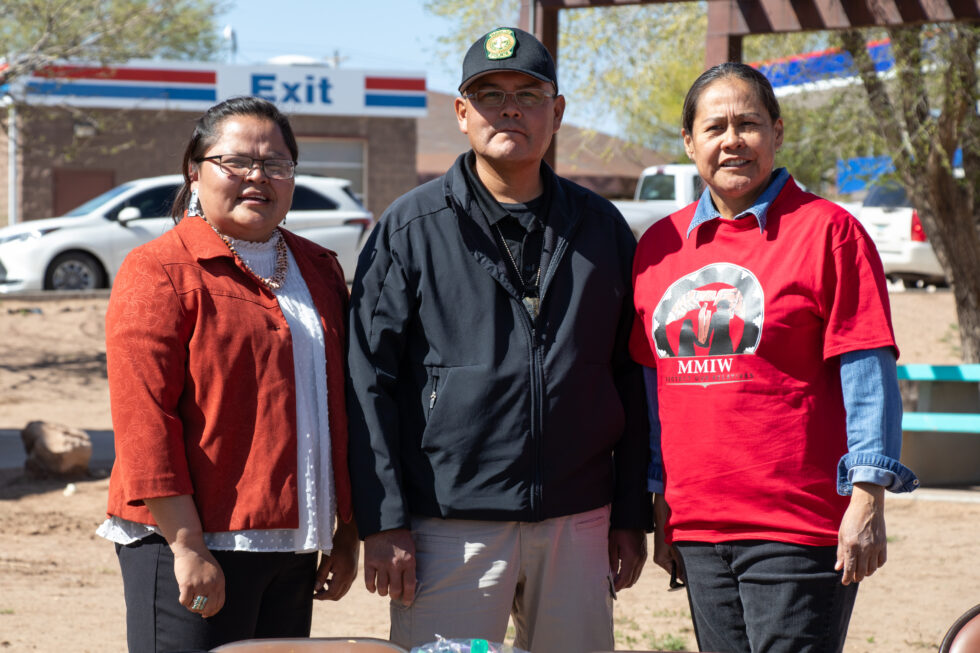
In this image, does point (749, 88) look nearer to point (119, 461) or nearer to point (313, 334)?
point (313, 334)

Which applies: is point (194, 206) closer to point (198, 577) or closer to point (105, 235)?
point (198, 577)

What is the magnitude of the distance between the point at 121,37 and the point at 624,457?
10415 millimetres

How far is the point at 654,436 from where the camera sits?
295cm

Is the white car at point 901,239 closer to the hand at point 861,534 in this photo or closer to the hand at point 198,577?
the hand at point 861,534

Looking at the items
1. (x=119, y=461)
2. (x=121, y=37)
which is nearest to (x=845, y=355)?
(x=119, y=461)

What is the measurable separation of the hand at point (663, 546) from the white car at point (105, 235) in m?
11.3

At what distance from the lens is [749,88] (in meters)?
2.74

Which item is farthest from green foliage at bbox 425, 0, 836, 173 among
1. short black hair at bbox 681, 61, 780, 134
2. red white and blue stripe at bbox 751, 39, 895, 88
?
short black hair at bbox 681, 61, 780, 134

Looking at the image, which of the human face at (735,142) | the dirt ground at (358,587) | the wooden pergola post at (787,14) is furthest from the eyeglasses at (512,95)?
the wooden pergola post at (787,14)

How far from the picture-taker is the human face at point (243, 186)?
2787 millimetres

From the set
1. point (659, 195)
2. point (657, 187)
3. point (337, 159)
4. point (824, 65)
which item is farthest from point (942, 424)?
point (337, 159)

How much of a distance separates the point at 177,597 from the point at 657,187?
15.1m

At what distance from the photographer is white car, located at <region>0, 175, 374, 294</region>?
13.8 m

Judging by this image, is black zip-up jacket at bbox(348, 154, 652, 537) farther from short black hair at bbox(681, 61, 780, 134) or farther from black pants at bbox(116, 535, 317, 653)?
short black hair at bbox(681, 61, 780, 134)
